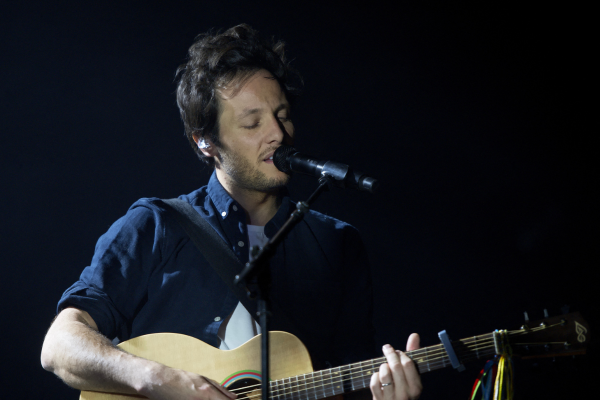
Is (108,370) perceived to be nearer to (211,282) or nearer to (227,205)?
(211,282)

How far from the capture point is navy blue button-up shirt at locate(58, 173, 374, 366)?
1.99 meters

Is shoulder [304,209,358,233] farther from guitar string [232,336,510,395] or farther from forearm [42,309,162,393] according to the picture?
forearm [42,309,162,393]

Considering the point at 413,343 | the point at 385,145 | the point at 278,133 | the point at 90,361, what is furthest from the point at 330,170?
the point at 385,145

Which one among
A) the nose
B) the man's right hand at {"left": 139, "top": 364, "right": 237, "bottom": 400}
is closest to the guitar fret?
the man's right hand at {"left": 139, "top": 364, "right": 237, "bottom": 400}

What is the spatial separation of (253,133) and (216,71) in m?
0.47

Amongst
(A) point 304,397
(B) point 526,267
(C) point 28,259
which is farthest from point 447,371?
(C) point 28,259

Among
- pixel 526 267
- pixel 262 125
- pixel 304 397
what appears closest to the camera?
pixel 304 397

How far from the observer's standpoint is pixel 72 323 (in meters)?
1.76

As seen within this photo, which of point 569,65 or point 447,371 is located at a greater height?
point 569,65

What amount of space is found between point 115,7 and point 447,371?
9.88 ft

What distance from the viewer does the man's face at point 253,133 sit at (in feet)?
7.32

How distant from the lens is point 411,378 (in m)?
1.69

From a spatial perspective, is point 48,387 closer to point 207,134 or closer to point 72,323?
point 72,323

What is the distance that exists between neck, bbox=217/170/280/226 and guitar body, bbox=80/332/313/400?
0.76 metres
